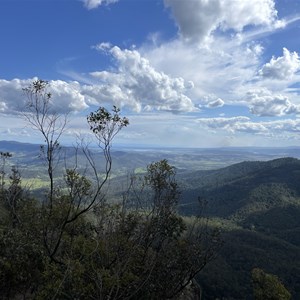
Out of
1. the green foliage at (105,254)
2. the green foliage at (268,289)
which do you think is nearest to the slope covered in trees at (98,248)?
the green foliage at (105,254)

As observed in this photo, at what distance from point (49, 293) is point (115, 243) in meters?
7.93

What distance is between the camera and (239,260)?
16750cm

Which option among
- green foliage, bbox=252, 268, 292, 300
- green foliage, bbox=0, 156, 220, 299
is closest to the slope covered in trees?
green foliage, bbox=0, 156, 220, 299

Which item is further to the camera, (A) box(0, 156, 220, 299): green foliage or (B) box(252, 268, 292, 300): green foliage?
(B) box(252, 268, 292, 300): green foliage

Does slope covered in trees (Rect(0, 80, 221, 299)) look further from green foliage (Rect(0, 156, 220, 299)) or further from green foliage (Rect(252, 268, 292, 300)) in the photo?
green foliage (Rect(252, 268, 292, 300))

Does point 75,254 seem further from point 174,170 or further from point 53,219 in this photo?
point 174,170

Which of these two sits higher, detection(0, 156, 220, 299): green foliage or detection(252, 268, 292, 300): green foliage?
detection(0, 156, 220, 299): green foliage

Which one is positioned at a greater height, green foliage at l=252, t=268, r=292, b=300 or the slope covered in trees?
the slope covered in trees

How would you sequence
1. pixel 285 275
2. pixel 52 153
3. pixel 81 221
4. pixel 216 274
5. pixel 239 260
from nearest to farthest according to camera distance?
pixel 52 153 → pixel 81 221 → pixel 216 274 → pixel 285 275 → pixel 239 260

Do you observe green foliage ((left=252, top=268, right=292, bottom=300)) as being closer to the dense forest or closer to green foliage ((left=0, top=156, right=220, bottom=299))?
the dense forest

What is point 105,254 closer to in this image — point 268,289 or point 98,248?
point 98,248

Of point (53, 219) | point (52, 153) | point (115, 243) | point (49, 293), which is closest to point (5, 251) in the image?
point (49, 293)

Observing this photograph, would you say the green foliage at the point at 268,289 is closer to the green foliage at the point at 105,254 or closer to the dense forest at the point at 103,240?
the dense forest at the point at 103,240

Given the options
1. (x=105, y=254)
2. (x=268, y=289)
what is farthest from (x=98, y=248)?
(x=268, y=289)
